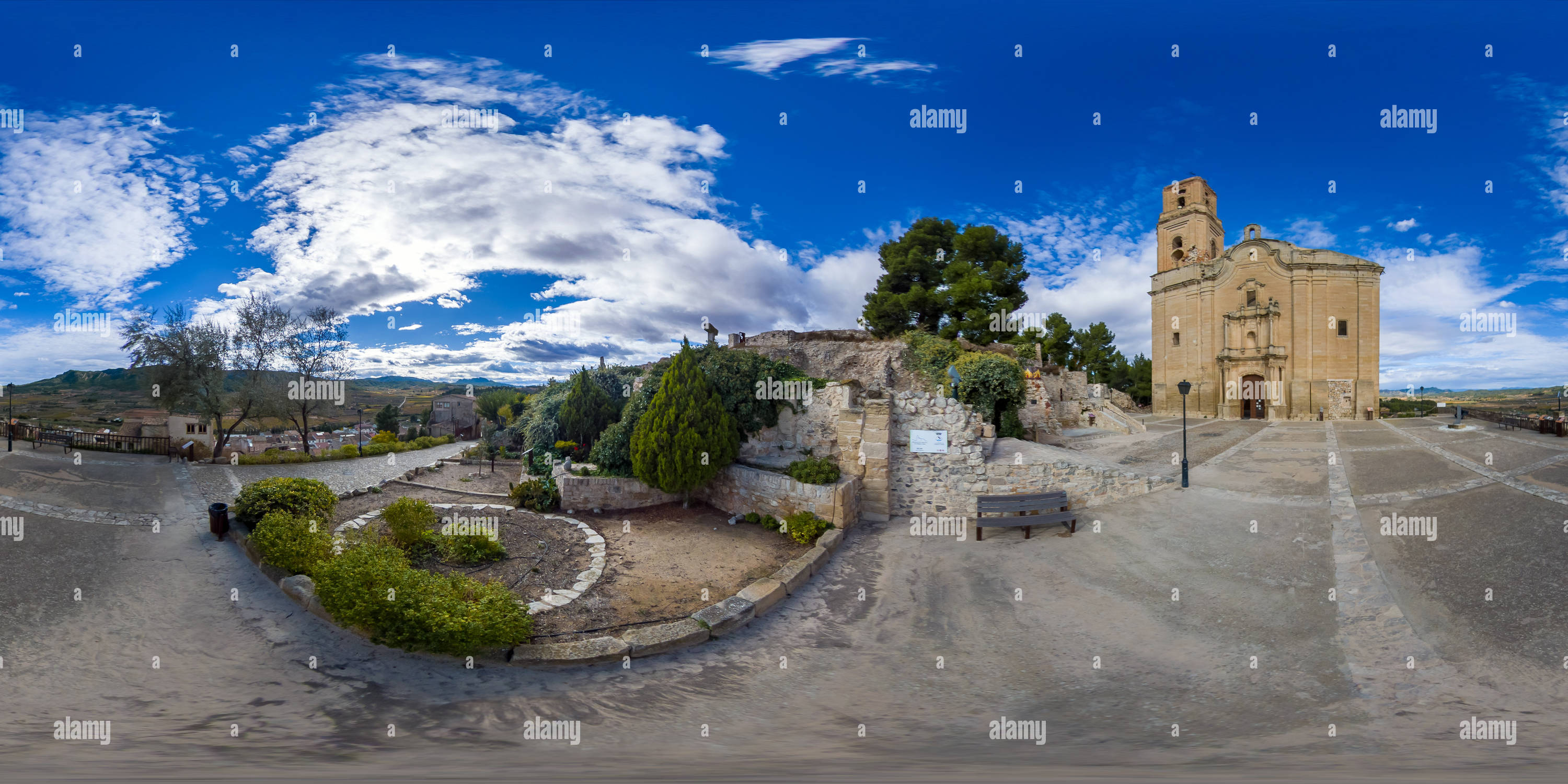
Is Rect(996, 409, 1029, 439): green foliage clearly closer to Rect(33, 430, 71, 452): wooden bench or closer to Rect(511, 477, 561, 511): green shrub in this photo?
Rect(511, 477, 561, 511): green shrub

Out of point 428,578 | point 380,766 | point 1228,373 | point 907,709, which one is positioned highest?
point 1228,373

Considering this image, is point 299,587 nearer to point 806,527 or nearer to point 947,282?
point 806,527

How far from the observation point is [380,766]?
378 cm

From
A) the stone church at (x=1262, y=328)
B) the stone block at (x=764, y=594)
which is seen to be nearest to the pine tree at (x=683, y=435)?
the stone block at (x=764, y=594)

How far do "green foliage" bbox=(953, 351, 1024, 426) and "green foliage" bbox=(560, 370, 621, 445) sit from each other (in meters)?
11.2


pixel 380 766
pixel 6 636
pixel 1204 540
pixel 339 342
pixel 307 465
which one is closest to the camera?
pixel 380 766

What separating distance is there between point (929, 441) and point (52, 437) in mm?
23282

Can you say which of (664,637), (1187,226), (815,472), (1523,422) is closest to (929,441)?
(815,472)

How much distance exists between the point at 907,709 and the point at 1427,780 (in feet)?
11.2

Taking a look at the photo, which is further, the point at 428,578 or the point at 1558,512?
the point at 1558,512

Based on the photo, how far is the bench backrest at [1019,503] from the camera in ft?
33.0

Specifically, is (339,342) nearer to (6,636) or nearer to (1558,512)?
(6,636)

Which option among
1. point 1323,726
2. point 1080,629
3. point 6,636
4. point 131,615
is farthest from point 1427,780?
point 6,636

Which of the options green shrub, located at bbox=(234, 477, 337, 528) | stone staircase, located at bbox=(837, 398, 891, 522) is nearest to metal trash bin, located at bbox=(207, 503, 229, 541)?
green shrub, located at bbox=(234, 477, 337, 528)
